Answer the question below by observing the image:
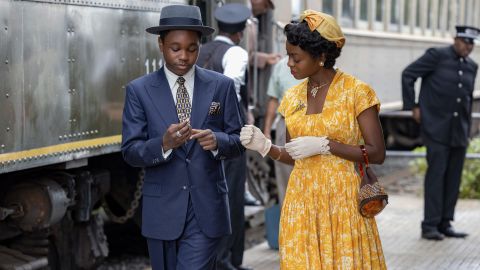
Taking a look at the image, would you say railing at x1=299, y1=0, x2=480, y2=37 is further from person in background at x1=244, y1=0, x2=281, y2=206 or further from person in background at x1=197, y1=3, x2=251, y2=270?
person in background at x1=197, y1=3, x2=251, y2=270

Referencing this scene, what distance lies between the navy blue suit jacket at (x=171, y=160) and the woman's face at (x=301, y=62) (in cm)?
38

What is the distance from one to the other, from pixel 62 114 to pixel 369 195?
7.38 feet

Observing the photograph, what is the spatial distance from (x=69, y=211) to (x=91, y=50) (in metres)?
1.33

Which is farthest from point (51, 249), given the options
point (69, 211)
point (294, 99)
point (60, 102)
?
point (294, 99)

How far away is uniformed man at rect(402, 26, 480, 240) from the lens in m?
8.40

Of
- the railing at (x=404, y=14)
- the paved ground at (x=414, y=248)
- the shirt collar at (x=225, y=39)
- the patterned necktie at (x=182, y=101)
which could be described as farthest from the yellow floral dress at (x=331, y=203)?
the railing at (x=404, y=14)

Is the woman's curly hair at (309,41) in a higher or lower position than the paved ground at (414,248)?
higher

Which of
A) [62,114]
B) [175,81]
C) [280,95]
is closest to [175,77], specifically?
[175,81]

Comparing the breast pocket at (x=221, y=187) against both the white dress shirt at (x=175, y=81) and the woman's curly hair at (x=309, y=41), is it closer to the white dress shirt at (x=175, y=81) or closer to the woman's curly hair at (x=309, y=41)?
the white dress shirt at (x=175, y=81)

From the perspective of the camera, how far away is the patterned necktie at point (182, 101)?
443 centimetres

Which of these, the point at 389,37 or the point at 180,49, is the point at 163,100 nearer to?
the point at 180,49

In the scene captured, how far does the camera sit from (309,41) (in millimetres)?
4301

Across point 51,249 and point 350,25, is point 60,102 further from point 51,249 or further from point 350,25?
point 350,25

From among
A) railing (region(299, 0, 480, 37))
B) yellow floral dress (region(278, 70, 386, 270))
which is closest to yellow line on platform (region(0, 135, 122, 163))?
yellow floral dress (region(278, 70, 386, 270))
